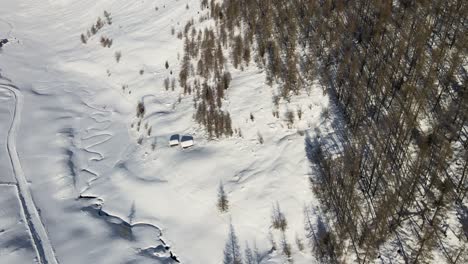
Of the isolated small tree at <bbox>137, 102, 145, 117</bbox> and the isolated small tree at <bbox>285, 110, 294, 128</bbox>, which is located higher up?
the isolated small tree at <bbox>137, 102, 145, 117</bbox>

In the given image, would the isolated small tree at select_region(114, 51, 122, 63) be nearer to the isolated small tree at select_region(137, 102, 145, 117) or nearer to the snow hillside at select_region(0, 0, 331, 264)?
the snow hillside at select_region(0, 0, 331, 264)

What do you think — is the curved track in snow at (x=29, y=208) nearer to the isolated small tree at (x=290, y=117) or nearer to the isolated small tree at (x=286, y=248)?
the isolated small tree at (x=286, y=248)

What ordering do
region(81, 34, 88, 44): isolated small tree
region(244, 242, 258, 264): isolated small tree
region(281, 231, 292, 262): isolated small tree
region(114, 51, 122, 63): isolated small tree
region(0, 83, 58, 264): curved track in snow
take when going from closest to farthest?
1. region(281, 231, 292, 262): isolated small tree
2. region(244, 242, 258, 264): isolated small tree
3. region(0, 83, 58, 264): curved track in snow
4. region(114, 51, 122, 63): isolated small tree
5. region(81, 34, 88, 44): isolated small tree

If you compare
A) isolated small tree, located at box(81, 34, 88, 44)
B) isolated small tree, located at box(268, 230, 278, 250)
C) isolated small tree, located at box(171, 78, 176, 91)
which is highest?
isolated small tree, located at box(81, 34, 88, 44)

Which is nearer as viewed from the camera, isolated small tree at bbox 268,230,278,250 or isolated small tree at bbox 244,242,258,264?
isolated small tree at bbox 244,242,258,264

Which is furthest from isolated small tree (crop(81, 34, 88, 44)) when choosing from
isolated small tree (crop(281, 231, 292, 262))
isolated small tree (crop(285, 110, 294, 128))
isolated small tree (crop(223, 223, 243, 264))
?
isolated small tree (crop(281, 231, 292, 262))

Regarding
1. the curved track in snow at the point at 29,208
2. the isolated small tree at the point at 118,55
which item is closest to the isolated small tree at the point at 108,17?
the isolated small tree at the point at 118,55

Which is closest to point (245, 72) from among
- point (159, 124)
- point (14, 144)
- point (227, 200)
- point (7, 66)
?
point (159, 124)
